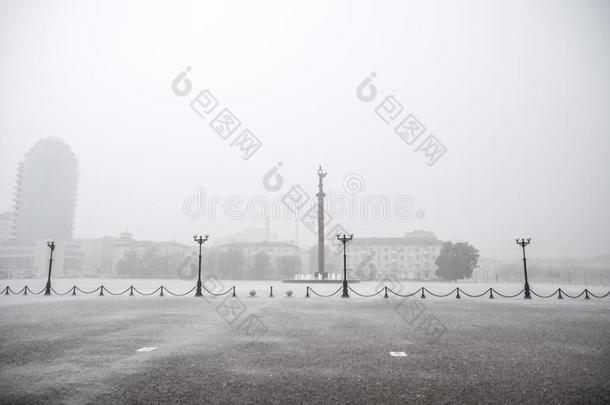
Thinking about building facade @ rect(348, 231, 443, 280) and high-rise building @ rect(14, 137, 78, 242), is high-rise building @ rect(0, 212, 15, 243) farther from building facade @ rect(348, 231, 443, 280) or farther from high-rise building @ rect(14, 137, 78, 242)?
building facade @ rect(348, 231, 443, 280)

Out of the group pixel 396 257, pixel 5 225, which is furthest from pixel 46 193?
pixel 396 257

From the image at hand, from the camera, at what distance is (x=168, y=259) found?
3905 inches

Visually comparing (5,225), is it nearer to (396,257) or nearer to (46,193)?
(46,193)

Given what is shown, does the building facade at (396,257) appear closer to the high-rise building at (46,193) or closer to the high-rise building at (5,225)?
the high-rise building at (46,193)

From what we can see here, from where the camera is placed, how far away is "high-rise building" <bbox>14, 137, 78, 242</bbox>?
173m

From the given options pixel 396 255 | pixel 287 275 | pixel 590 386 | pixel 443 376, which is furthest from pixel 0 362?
pixel 396 255

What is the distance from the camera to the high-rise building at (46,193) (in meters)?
173

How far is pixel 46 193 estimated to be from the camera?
181625 mm

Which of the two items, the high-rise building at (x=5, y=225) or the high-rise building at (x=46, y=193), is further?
the high-rise building at (x=5, y=225)

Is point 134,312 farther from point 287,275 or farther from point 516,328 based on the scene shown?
point 287,275

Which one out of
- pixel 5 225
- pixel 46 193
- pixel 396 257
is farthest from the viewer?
pixel 5 225

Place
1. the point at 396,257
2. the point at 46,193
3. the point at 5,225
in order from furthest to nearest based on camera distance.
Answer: the point at 5,225 → the point at 46,193 → the point at 396,257

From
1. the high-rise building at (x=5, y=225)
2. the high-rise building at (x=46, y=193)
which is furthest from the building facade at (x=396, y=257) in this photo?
the high-rise building at (x=5, y=225)

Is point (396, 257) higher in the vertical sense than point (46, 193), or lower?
lower
